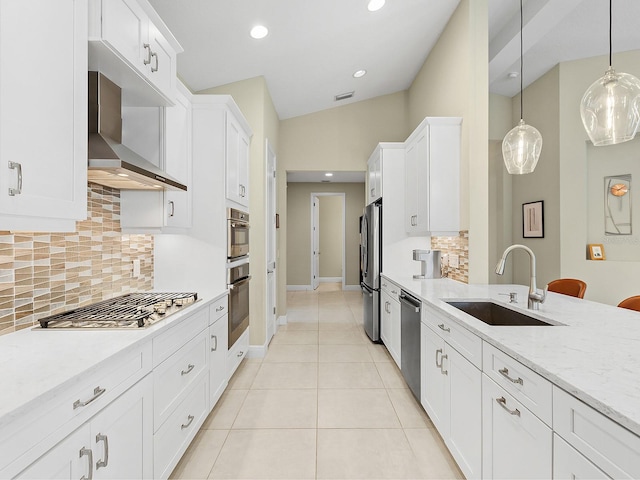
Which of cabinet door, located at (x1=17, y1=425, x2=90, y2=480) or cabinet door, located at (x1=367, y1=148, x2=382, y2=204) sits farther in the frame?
cabinet door, located at (x1=367, y1=148, x2=382, y2=204)

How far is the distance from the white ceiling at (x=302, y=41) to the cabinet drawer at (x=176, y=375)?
2338mm

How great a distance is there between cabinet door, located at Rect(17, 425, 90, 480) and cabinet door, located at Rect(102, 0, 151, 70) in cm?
152

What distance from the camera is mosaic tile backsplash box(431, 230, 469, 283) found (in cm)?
303

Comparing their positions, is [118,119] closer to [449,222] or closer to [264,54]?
[264,54]

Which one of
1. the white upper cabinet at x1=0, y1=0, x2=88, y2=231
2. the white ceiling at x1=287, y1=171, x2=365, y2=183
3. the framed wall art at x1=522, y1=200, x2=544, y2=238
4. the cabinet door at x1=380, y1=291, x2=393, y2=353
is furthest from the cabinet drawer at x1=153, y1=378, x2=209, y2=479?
the white ceiling at x1=287, y1=171, x2=365, y2=183

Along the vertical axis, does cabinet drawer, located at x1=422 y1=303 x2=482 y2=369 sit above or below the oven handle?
below

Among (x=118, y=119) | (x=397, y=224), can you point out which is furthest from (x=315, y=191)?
(x=118, y=119)

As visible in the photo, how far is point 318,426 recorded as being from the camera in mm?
2279

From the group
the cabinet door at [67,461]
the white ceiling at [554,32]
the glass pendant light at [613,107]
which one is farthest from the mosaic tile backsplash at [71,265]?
the white ceiling at [554,32]

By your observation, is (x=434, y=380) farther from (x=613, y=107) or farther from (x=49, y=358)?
(x=49, y=358)

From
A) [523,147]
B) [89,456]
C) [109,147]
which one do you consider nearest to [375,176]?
[523,147]

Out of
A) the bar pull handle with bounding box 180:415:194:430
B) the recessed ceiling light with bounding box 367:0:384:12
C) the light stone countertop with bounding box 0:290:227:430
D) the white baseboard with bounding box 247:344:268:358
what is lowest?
the white baseboard with bounding box 247:344:268:358

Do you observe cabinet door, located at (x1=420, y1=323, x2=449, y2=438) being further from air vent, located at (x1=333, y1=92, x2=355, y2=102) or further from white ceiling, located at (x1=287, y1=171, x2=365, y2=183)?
white ceiling, located at (x1=287, y1=171, x2=365, y2=183)

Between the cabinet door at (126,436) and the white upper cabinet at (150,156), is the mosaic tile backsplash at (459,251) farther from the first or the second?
the cabinet door at (126,436)
